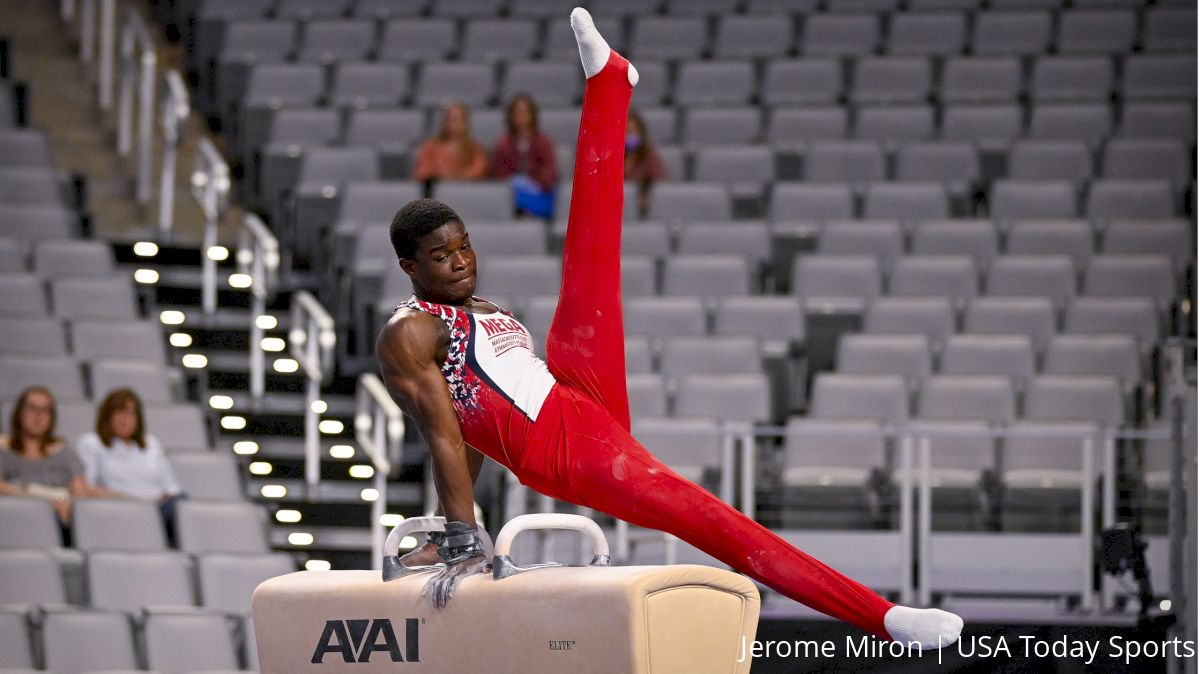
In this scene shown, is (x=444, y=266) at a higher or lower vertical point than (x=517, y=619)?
higher

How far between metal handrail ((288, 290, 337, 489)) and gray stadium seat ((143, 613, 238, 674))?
1.85m

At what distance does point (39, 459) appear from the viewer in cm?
673

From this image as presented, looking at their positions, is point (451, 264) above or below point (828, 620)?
above

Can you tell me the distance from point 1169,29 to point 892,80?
1589mm

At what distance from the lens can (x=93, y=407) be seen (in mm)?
7105

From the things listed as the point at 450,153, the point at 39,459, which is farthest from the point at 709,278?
the point at 39,459

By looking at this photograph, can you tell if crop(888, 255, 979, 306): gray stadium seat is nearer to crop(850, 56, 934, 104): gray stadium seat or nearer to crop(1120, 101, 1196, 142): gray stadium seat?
crop(1120, 101, 1196, 142): gray stadium seat

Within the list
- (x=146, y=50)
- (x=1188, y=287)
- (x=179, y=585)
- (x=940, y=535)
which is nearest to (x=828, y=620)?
(x=940, y=535)

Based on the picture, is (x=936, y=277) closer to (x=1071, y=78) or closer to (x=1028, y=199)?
(x=1028, y=199)

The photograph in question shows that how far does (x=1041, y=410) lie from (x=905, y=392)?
551mm

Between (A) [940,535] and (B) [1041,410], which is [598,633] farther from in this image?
(B) [1041,410]

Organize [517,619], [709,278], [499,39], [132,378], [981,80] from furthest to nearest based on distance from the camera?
[499,39]
[981,80]
[709,278]
[132,378]
[517,619]

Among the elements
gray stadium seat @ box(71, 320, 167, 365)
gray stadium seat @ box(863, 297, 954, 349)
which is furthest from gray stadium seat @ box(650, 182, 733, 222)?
gray stadium seat @ box(71, 320, 167, 365)

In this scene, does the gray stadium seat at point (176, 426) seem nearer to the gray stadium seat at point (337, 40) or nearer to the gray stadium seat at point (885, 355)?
the gray stadium seat at point (885, 355)
